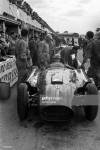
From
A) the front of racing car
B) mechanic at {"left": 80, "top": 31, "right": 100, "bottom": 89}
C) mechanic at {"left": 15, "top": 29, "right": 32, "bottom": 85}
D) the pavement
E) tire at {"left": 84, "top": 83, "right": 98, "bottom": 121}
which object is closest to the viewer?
the pavement

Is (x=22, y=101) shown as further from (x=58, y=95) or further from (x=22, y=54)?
(x=22, y=54)

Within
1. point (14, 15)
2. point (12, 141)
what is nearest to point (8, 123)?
point (12, 141)

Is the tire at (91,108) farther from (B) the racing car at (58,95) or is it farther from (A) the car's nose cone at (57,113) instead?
(A) the car's nose cone at (57,113)

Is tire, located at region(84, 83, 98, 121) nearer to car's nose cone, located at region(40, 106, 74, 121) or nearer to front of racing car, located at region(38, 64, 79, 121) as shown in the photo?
front of racing car, located at region(38, 64, 79, 121)

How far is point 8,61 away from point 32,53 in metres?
2.43

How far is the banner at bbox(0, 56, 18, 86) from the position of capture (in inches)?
299

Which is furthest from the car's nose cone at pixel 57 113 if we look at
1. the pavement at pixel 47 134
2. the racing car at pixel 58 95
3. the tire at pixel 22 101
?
the tire at pixel 22 101

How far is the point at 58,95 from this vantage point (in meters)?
4.69

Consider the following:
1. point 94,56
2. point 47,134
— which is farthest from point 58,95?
point 94,56

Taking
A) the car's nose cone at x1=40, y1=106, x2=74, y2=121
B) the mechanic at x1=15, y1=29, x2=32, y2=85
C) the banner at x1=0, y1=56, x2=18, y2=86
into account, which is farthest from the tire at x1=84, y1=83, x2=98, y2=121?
the banner at x1=0, y1=56, x2=18, y2=86

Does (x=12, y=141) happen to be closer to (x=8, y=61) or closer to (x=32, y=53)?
(x=8, y=61)

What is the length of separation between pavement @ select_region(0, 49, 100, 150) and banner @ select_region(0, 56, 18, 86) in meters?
2.15

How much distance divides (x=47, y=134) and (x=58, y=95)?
2.41 feet

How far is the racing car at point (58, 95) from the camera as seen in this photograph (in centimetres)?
464
